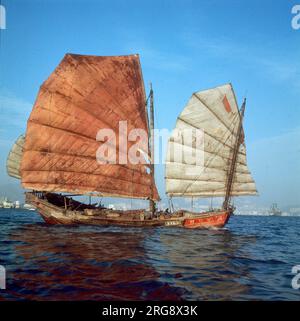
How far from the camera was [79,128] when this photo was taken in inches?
1054

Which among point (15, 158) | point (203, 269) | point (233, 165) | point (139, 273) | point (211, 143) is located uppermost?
point (211, 143)

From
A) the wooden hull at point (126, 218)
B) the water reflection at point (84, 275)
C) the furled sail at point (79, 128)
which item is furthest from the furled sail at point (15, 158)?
the water reflection at point (84, 275)

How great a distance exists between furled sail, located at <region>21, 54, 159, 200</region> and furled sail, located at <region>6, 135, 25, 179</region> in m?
7.71

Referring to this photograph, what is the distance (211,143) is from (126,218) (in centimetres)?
1015

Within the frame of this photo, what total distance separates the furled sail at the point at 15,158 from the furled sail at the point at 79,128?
7710 millimetres

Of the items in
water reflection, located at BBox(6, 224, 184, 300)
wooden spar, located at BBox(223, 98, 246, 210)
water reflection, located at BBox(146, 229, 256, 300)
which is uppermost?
wooden spar, located at BBox(223, 98, 246, 210)

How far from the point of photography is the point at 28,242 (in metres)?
16.4

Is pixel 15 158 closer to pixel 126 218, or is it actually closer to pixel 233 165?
pixel 126 218

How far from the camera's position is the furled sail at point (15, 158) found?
33.6 m

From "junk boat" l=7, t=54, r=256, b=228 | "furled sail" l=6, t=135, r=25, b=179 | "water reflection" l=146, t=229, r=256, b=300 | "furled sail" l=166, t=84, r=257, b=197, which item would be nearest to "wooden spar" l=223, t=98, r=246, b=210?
"junk boat" l=7, t=54, r=256, b=228

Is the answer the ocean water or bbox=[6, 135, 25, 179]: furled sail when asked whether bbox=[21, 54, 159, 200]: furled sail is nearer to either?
bbox=[6, 135, 25, 179]: furled sail

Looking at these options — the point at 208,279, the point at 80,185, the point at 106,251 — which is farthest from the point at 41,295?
the point at 80,185

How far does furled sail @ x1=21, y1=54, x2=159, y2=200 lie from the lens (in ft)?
86.4

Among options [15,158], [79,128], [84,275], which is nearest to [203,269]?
[84,275]
